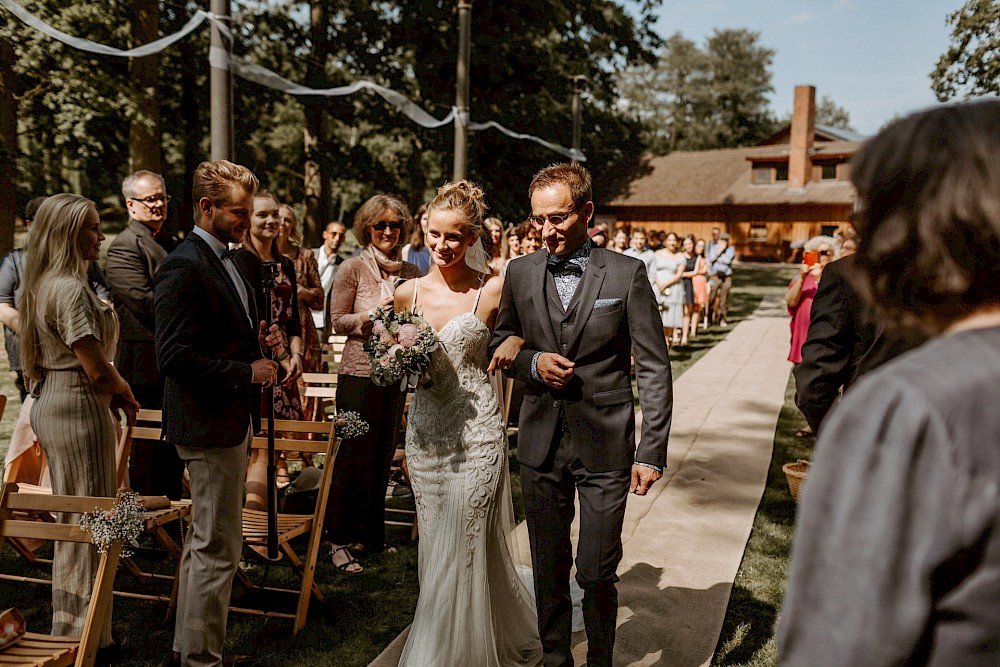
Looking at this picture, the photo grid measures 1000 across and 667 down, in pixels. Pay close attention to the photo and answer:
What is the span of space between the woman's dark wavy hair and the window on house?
46.9 metres

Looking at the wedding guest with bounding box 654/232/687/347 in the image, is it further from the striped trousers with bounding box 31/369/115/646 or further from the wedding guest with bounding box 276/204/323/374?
the striped trousers with bounding box 31/369/115/646

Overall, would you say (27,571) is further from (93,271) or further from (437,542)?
(437,542)

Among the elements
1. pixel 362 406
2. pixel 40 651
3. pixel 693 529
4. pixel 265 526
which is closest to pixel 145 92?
pixel 362 406

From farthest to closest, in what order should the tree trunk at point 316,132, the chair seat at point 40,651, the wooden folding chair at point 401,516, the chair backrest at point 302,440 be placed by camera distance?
the tree trunk at point 316,132
the wooden folding chair at point 401,516
the chair backrest at point 302,440
the chair seat at point 40,651

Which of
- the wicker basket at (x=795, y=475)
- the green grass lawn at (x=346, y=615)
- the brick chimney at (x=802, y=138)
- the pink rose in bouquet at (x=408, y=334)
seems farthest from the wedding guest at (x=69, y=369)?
the brick chimney at (x=802, y=138)

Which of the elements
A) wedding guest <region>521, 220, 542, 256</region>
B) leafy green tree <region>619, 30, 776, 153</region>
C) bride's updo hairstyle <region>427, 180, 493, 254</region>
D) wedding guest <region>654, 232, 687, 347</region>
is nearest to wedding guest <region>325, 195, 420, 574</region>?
bride's updo hairstyle <region>427, 180, 493, 254</region>

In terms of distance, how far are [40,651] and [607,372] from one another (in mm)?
2409

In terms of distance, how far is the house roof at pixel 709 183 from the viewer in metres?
42.6

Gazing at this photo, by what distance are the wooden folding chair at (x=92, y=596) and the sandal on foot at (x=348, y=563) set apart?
2017 mm

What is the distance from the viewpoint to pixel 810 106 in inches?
1684

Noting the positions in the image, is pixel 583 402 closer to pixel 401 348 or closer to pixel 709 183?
pixel 401 348

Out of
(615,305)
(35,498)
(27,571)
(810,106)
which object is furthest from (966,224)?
(810,106)

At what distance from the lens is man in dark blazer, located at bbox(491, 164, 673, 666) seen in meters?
3.27

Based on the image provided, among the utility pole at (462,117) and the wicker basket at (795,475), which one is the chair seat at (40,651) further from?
the utility pole at (462,117)
